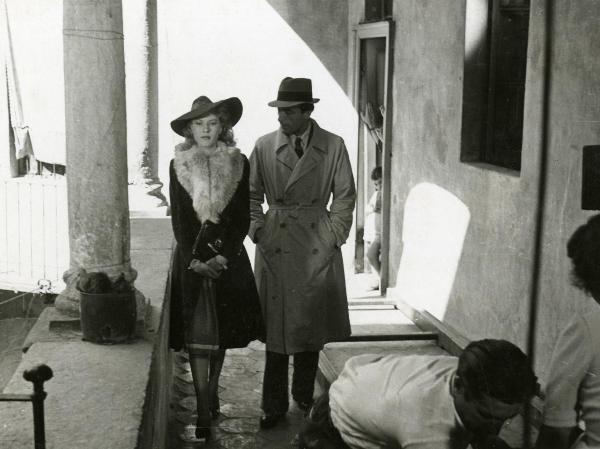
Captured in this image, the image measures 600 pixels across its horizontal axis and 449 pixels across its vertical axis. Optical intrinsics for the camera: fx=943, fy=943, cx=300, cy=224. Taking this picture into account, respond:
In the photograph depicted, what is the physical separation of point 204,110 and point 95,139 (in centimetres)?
65

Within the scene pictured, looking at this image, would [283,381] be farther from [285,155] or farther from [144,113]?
[144,113]

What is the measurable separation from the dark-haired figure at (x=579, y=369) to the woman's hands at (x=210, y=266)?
2442 mm

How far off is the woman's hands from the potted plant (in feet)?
2.31

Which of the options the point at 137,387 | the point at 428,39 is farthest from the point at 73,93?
the point at 428,39

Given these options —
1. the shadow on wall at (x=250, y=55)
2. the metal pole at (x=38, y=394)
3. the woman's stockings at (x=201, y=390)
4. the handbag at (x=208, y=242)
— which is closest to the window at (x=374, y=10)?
the shadow on wall at (x=250, y=55)

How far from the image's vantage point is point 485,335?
6102 mm

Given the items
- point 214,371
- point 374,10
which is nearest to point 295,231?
point 214,371

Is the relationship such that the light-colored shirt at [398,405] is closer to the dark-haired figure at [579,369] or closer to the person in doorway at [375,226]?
the dark-haired figure at [579,369]

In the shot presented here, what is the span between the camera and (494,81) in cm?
637

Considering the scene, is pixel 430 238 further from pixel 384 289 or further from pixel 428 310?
pixel 384 289

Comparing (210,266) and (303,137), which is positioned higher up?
(303,137)

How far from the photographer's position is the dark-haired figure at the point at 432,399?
8.29 feet

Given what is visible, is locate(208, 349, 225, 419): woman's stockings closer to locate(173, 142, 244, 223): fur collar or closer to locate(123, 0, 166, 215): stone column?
locate(173, 142, 244, 223): fur collar

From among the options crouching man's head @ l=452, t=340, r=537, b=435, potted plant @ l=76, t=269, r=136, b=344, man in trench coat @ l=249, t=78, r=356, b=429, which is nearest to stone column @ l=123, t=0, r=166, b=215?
man in trench coat @ l=249, t=78, r=356, b=429
